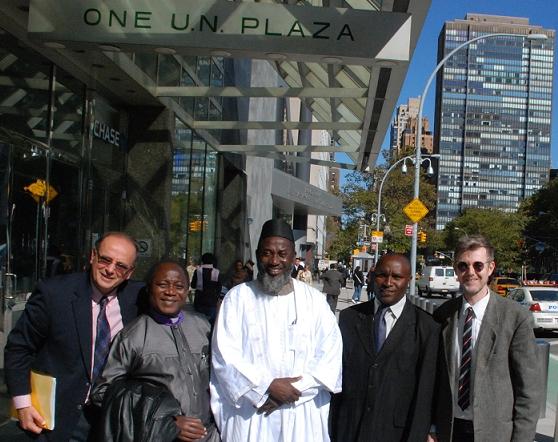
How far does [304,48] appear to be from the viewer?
743cm

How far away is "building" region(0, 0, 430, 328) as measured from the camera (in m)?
7.41

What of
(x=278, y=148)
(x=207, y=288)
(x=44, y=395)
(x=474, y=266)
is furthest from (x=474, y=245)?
(x=278, y=148)

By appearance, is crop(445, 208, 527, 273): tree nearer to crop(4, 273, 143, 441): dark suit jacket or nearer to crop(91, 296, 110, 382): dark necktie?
crop(91, 296, 110, 382): dark necktie

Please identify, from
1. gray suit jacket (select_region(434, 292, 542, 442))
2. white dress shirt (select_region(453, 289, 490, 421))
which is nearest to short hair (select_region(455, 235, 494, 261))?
white dress shirt (select_region(453, 289, 490, 421))

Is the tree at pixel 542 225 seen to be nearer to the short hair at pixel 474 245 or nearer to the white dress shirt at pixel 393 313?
the short hair at pixel 474 245

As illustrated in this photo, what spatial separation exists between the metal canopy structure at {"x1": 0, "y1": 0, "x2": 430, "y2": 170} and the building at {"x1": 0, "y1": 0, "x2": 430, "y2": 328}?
3 centimetres

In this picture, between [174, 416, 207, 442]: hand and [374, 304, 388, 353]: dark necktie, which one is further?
[374, 304, 388, 353]: dark necktie

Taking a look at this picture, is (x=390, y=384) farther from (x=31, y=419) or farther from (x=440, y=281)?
(x=440, y=281)

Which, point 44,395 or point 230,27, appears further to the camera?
point 230,27

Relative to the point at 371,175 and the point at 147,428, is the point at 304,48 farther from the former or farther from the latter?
the point at 371,175

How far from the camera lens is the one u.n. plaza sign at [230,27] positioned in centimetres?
737

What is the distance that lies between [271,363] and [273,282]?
0.42 meters

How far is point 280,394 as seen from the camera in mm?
3434

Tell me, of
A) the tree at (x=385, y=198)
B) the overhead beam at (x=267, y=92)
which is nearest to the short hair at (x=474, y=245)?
the overhead beam at (x=267, y=92)
